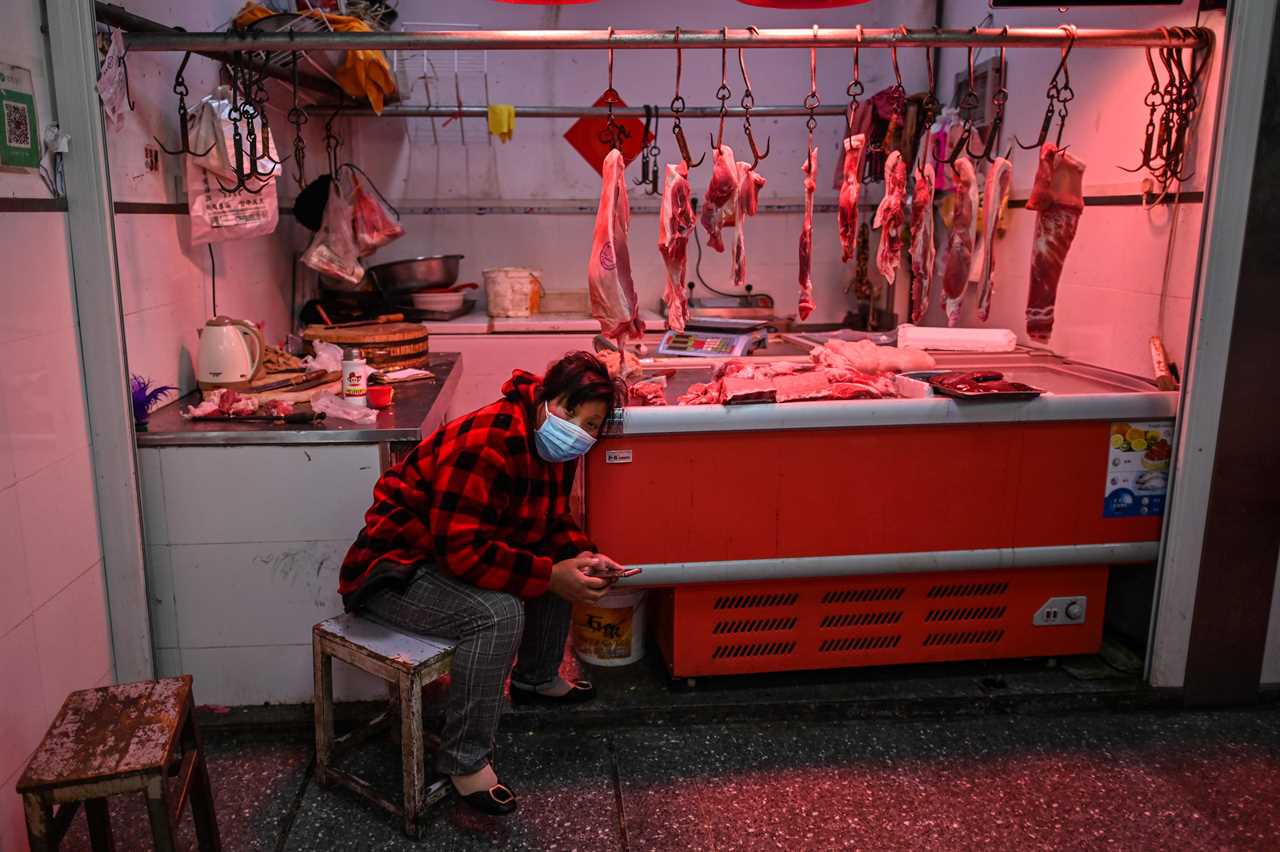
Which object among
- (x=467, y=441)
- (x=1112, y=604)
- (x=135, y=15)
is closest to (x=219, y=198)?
(x=135, y=15)

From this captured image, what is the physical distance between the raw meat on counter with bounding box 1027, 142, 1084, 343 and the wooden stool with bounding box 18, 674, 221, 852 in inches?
111

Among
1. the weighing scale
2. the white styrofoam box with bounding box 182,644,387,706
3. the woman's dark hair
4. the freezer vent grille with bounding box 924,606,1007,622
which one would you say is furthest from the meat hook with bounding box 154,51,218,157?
the freezer vent grille with bounding box 924,606,1007,622

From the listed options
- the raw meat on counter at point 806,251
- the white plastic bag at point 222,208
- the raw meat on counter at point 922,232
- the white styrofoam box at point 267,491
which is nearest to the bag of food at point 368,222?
the white plastic bag at point 222,208

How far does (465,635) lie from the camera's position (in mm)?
2500

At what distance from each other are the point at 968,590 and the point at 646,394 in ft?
4.04

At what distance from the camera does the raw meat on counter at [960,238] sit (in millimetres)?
3236

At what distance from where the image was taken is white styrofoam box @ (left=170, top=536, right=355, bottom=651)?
9.37 feet

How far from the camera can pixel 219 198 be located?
3.23 meters

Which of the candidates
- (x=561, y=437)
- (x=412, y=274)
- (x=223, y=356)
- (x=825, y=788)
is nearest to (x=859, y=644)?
(x=825, y=788)

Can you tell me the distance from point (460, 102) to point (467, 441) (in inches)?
124

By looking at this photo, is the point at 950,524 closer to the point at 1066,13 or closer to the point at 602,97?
the point at 1066,13

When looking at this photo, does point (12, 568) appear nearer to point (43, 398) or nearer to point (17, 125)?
point (43, 398)

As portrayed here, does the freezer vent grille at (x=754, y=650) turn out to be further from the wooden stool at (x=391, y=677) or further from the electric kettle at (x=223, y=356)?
the electric kettle at (x=223, y=356)

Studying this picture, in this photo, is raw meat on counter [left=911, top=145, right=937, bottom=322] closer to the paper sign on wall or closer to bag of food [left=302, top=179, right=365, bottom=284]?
bag of food [left=302, top=179, right=365, bottom=284]
